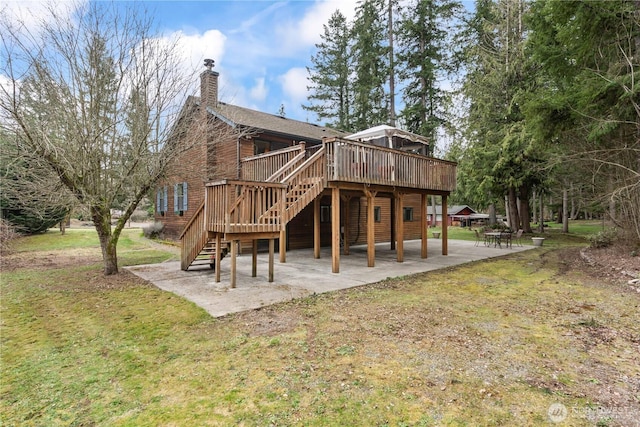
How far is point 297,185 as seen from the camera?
8953 mm

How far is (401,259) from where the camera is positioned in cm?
1120

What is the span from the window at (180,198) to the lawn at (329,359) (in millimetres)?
8692

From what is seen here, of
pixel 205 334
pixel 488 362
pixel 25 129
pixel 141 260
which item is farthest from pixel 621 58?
pixel 141 260

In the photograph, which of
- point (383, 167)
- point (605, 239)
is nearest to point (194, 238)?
point (383, 167)

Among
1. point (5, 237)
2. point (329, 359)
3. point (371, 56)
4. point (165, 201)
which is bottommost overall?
point (329, 359)

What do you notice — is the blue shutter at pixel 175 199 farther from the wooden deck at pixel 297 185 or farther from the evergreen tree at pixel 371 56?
the evergreen tree at pixel 371 56

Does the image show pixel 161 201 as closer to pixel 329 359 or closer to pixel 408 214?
pixel 408 214

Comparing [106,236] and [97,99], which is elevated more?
[97,99]

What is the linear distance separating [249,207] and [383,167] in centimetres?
477

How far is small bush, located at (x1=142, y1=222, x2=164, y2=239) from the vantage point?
18.5 m

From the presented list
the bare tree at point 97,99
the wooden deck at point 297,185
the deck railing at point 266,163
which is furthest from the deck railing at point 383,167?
the bare tree at point 97,99

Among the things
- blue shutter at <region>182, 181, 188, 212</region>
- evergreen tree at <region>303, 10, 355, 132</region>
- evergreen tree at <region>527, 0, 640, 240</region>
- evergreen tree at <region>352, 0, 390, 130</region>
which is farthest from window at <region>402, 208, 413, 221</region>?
blue shutter at <region>182, 181, 188, 212</region>

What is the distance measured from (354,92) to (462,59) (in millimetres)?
8753

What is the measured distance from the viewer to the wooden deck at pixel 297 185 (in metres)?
7.38
